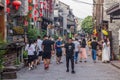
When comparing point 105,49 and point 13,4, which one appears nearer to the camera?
point 13,4

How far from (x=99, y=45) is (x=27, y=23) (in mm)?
6180

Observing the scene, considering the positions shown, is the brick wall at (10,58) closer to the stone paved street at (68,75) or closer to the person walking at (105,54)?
the stone paved street at (68,75)

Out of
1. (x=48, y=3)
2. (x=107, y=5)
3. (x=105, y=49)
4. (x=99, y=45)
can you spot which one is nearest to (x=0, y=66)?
(x=105, y=49)

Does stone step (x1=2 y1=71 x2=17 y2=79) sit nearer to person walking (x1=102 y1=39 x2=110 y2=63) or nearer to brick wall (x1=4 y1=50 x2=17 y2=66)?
brick wall (x1=4 y1=50 x2=17 y2=66)

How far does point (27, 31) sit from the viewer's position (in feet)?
109

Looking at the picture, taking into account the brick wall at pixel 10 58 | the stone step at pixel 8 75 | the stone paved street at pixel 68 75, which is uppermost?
the brick wall at pixel 10 58

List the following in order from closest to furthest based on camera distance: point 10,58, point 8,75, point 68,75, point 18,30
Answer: point 8,75 → point 68,75 → point 10,58 → point 18,30

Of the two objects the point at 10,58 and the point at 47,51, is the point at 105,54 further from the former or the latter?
the point at 10,58

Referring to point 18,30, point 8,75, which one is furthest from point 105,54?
point 8,75

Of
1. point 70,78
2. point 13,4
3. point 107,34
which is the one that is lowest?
point 70,78

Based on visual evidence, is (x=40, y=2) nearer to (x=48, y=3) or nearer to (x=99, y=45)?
(x=48, y=3)

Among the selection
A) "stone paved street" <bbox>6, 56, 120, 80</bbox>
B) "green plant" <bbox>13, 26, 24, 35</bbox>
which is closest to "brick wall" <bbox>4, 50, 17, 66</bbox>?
"stone paved street" <bbox>6, 56, 120, 80</bbox>

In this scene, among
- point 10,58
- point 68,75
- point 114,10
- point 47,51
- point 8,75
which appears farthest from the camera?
point 114,10

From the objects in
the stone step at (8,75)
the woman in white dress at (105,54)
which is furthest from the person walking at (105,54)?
the stone step at (8,75)
